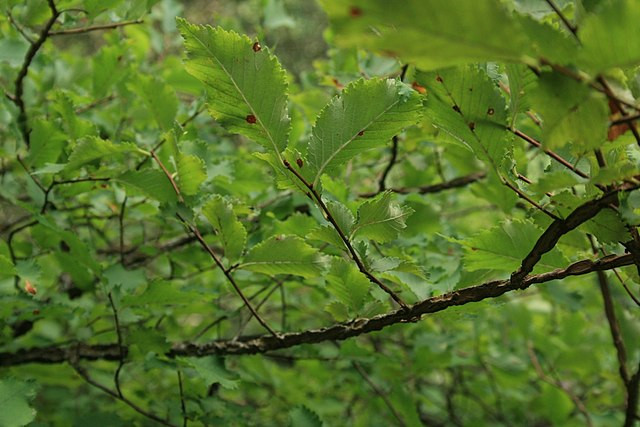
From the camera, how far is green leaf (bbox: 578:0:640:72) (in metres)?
0.27

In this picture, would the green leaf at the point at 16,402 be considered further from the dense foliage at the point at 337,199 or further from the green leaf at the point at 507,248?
the green leaf at the point at 507,248

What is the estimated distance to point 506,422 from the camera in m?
1.29

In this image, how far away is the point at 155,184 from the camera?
2.10 feet

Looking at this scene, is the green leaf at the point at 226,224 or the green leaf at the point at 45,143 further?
the green leaf at the point at 45,143

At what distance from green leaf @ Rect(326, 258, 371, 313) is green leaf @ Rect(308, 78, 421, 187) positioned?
14 cm

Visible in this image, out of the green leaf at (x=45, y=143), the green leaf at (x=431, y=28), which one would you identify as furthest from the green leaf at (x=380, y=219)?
the green leaf at (x=45, y=143)

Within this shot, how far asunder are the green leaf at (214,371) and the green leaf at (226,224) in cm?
15

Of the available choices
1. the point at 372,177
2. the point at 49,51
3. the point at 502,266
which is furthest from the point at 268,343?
the point at 49,51

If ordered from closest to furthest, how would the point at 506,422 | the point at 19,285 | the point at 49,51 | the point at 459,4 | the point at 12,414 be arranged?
the point at 459,4, the point at 12,414, the point at 19,285, the point at 49,51, the point at 506,422

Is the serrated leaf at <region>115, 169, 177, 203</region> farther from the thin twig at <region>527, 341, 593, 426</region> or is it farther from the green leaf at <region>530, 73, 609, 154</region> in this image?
the thin twig at <region>527, 341, 593, 426</region>

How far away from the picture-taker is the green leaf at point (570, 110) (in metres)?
0.32

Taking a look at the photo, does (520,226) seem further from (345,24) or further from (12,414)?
(12,414)

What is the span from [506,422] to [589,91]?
1.15 metres

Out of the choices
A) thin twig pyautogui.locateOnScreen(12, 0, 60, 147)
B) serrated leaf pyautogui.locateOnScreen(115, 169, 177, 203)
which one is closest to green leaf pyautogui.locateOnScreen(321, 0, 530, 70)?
serrated leaf pyautogui.locateOnScreen(115, 169, 177, 203)
